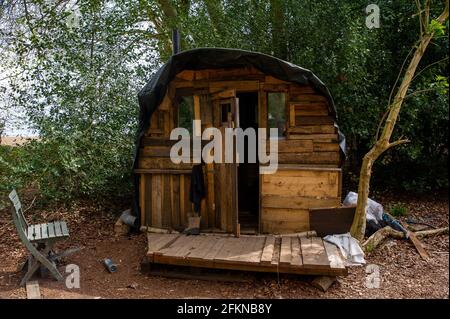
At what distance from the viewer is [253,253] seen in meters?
4.33

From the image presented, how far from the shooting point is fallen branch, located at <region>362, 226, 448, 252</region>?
4.92 meters

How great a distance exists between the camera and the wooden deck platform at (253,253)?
397 centimetres

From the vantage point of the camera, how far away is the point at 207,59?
5156 mm

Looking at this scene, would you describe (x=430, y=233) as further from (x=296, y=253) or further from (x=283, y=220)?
(x=296, y=253)

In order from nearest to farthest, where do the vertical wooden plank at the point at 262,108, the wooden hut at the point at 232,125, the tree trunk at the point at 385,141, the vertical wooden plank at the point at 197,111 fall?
1. the tree trunk at the point at 385,141
2. the wooden hut at the point at 232,125
3. the vertical wooden plank at the point at 262,108
4. the vertical wooden plank at the point at 197,111

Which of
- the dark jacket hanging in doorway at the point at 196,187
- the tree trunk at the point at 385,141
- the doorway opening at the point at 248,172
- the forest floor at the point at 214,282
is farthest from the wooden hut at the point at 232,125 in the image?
the doorway opening at the point at 248,172

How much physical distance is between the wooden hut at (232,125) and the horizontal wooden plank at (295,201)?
0.5 inches

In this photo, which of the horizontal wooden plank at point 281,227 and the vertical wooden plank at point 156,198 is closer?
the horizontal wooden plank at point 281,227

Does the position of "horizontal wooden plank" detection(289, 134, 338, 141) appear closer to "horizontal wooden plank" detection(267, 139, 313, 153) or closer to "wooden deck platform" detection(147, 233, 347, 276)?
"horizontal wooden plank" detection(267, 139, 313, 153)

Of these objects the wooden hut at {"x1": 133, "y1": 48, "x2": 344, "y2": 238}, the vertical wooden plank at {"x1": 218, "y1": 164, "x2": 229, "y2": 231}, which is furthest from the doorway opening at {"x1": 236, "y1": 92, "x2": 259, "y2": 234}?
the vertical wooden plank at {"x1": 218, "y1": 164, "x2": 229, "y2": 231}

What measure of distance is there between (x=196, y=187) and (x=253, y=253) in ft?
4.92

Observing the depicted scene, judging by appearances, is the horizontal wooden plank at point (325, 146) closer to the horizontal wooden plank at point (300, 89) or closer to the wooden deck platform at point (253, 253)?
the horizontal wooden plank at point (300, 89)

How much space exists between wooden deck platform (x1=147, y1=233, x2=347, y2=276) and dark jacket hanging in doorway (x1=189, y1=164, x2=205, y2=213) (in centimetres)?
56
